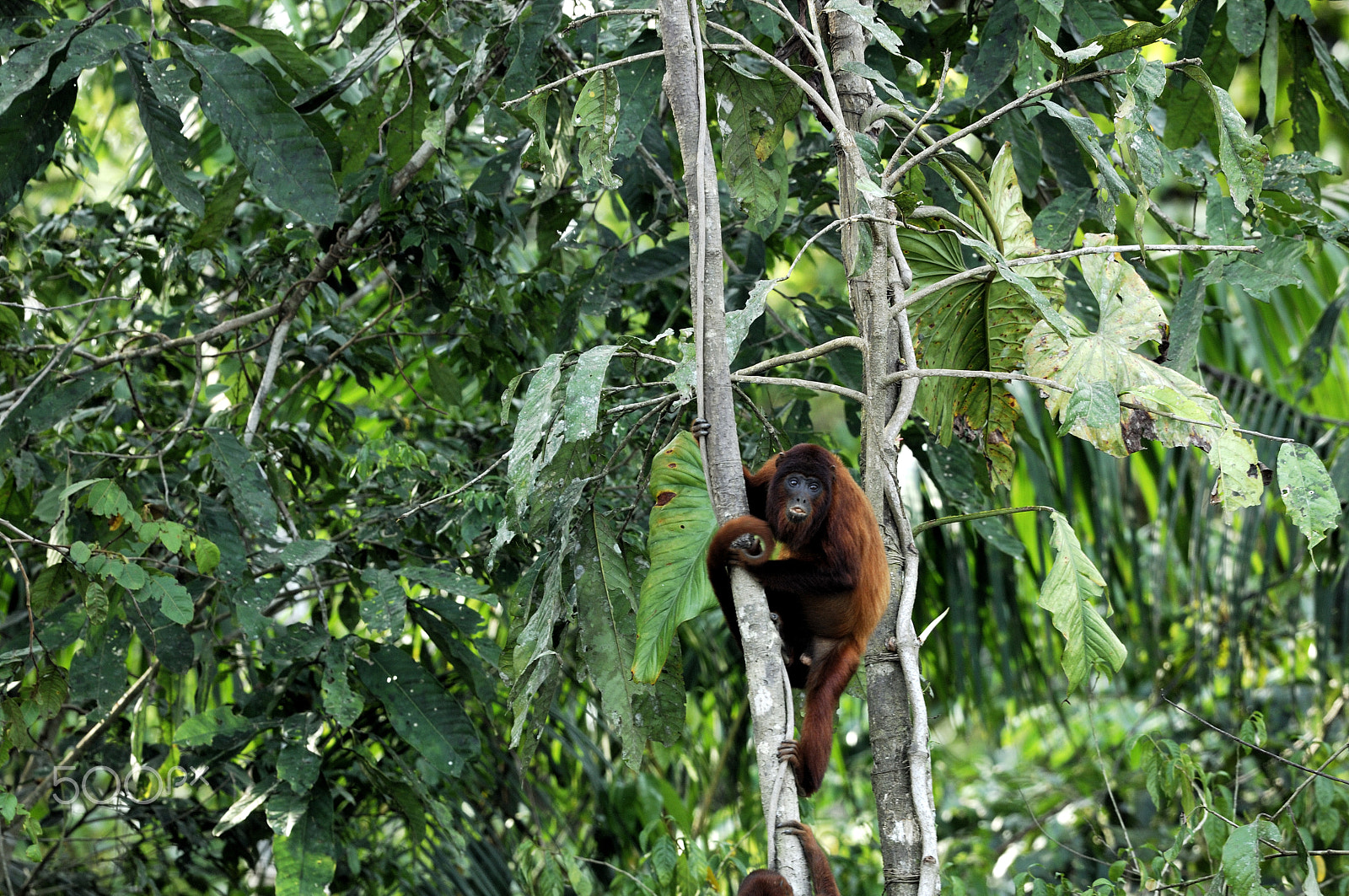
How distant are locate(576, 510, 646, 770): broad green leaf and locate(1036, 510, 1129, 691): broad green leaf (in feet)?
3.12

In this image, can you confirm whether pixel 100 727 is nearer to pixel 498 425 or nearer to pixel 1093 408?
pixel 498 425

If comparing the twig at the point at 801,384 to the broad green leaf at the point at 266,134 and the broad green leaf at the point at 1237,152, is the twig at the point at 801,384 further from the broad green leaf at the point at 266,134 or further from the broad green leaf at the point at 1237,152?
the broad green leaf at the point at 266,134

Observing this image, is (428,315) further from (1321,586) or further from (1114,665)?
(1321,586)

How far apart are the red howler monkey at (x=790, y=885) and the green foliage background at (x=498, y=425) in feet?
1.81

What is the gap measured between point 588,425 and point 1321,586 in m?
4.43

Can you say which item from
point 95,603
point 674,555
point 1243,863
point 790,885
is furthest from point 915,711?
point 95,603

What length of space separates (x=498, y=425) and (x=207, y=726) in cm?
182

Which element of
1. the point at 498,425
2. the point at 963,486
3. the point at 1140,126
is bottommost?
the point at 498,425

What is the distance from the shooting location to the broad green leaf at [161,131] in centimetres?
295

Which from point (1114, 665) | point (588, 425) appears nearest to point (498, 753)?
point (588, 425)

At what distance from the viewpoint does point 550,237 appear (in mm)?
4426

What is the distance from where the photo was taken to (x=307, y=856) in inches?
114

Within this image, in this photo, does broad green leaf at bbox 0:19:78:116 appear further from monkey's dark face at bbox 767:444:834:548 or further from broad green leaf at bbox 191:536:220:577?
monkey's dark face at bbox 767:444:834:548

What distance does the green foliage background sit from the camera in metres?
2.85
